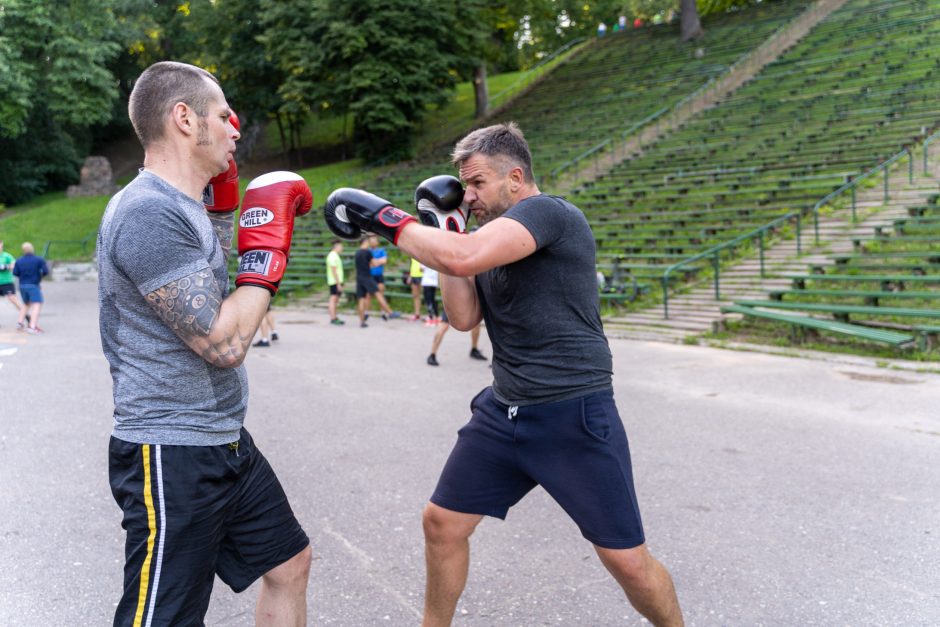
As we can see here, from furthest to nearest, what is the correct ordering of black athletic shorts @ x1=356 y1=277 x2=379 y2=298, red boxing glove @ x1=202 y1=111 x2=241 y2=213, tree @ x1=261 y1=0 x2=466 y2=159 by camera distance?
tree @ x1=261 y1=0 x2=466 y2=159 → black athletic shorts @ x1=356 y1=277 x2=379 y2=298 → red boxing glove @ x1=202 y1=111 x2=241 y2=213

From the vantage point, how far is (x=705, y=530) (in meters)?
4.37

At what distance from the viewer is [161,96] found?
2.30 m

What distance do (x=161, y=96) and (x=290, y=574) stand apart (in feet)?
5.14

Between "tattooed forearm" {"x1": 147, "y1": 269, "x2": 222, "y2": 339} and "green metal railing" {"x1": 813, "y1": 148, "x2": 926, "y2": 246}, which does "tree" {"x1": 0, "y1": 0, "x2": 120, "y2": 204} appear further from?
"tattooed forearm" {"x1": 147, "y1": 269, "x2": 222, "y2": 339}

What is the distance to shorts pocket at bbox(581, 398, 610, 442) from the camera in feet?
9.20

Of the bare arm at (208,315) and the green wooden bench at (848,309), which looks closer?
the bare arm at (208,315)

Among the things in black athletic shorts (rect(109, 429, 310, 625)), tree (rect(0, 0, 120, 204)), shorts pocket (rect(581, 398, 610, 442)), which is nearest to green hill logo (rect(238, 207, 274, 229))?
black athletic shorts (rect(109, 429, 310, 625))

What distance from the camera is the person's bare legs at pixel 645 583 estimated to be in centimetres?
272

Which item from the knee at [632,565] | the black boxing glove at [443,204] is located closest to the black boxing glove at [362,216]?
the black boxing glove at [443,204]

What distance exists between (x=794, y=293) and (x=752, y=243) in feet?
14.3

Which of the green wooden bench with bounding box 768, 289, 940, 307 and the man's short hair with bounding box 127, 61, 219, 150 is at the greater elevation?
the man's short hair with bounding box 127, 61, 219, 150

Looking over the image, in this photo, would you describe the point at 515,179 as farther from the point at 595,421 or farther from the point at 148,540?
the point at 148,540

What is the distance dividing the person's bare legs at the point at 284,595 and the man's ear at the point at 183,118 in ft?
4.65

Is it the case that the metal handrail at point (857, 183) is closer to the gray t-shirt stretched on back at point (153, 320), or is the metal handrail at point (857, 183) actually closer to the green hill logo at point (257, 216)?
the green hill logo at point (257, 216)
